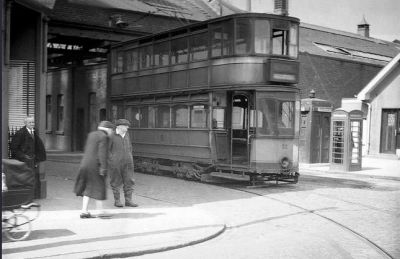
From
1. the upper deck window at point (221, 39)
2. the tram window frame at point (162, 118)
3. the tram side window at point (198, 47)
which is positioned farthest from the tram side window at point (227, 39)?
the tram window frame at point (162, 118)

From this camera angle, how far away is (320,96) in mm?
28859

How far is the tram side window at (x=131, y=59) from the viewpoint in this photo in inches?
765

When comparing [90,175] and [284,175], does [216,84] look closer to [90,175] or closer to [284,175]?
[284,175]

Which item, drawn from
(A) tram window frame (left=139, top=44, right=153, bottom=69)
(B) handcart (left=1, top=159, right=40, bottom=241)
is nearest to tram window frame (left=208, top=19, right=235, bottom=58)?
(A) tram window frame (left=139, top=44, right=153, bottom=69)

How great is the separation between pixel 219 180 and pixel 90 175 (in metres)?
7.88

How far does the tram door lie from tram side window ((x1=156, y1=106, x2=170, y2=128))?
2.82m

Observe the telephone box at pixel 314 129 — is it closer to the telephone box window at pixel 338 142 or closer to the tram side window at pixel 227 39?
the telephone box window at pixel 338 142

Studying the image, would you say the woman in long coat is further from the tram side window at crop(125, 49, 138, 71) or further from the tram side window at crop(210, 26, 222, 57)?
the tram side window at crop(125, 49, 138, 71)

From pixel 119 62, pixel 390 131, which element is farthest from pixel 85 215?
pixel 390 131

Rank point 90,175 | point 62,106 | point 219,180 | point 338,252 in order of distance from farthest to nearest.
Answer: point 62,106, point 219,180, point 90,175, point 338,252

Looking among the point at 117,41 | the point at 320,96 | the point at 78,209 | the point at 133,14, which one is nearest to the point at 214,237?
the point at 78,209

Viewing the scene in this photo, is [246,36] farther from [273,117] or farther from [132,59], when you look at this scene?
[132,59]

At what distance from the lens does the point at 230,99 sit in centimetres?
1538

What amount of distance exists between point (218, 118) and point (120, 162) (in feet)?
17.2
